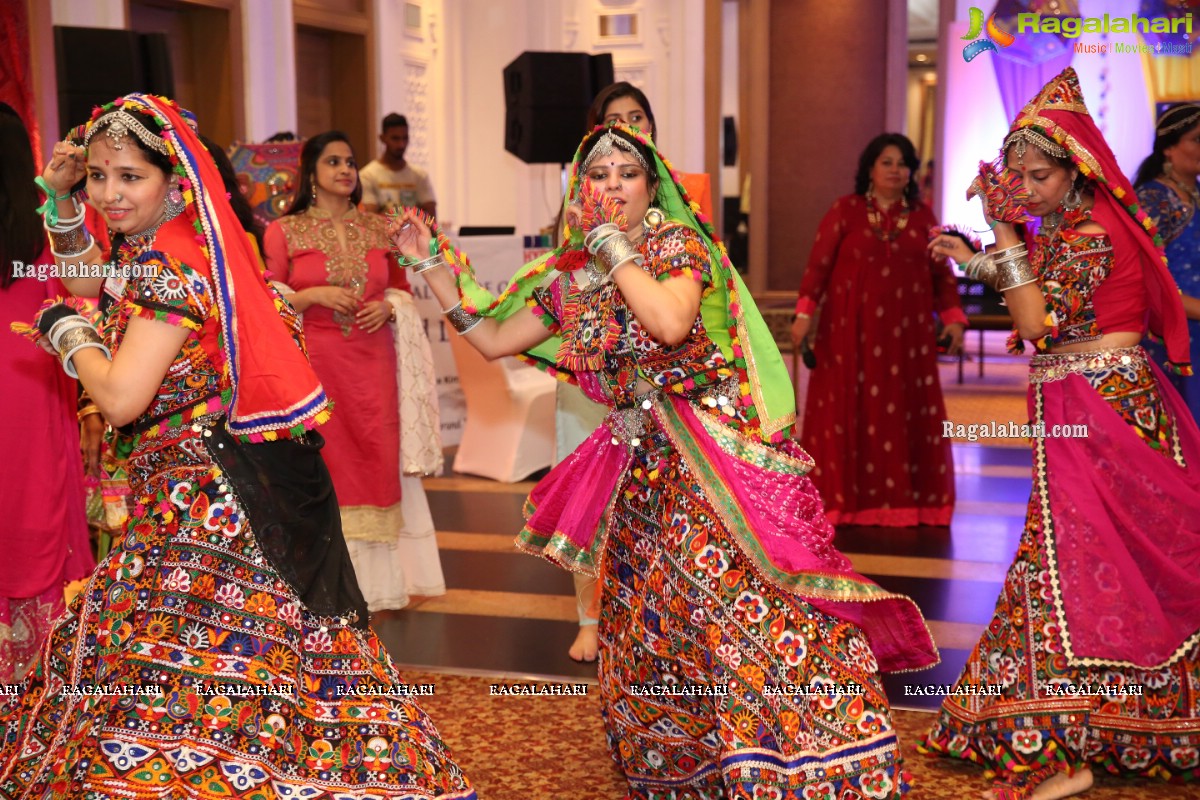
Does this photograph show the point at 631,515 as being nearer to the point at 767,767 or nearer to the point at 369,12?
the point at 767,767

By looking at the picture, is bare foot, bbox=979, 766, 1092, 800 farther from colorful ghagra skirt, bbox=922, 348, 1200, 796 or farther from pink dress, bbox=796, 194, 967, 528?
pink dress, bbox=796, 194, 967, 528

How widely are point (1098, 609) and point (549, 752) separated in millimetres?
1408

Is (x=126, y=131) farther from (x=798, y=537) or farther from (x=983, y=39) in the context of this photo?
(x=983, y=39)

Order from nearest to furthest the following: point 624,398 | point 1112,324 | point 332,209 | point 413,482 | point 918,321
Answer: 1. point 624,398
2. point 1112,324
3. point 332,209
4. point 413,482
5. point 918,321

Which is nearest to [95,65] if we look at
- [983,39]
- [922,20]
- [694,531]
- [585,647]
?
[585,647]

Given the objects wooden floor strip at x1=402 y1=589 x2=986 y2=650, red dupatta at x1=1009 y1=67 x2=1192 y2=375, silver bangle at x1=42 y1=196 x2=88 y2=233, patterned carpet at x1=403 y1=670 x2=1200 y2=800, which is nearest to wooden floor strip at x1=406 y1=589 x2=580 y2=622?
wooden floor strip at x1=402 y1=589 x2=986 y2=650

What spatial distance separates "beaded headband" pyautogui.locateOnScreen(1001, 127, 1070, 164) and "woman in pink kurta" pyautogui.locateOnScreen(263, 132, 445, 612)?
216cm

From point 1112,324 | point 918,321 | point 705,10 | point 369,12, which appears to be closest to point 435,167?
point 369,12

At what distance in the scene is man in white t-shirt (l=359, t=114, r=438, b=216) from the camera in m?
8.58

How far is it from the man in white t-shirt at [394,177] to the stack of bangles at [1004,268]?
5733mm

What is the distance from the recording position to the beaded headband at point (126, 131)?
97.3 inches

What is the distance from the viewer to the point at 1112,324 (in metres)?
3.24

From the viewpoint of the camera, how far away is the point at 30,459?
359cm

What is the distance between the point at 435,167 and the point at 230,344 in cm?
894
